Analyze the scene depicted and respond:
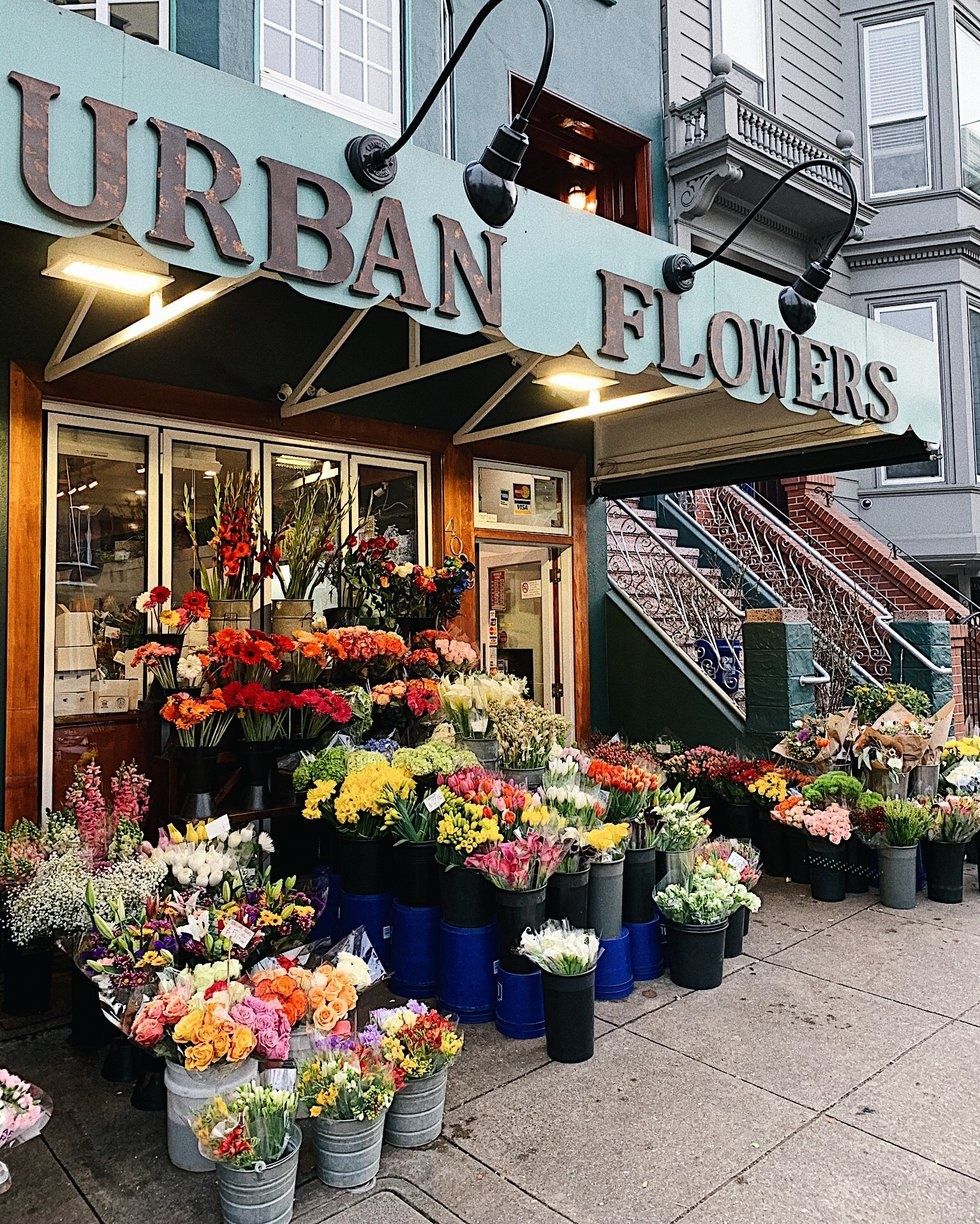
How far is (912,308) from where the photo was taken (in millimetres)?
13758

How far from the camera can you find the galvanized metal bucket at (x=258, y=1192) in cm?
277

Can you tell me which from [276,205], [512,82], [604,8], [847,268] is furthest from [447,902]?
[847,268]

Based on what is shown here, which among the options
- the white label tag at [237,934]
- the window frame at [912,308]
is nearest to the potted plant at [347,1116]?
the white label tag at [237,934]

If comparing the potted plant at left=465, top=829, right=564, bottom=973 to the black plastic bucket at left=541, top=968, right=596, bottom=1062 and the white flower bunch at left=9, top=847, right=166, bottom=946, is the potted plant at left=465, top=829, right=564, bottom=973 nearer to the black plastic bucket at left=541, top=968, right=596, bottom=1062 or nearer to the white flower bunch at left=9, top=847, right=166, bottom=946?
the black plastic bucket at left=541, top=968, right=596, bottom=1062

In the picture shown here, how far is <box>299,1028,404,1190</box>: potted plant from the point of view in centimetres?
302

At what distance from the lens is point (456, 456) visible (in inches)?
311

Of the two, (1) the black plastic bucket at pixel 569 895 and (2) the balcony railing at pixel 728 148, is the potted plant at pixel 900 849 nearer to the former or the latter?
(1) the black plastic bucket at pixel 569 895

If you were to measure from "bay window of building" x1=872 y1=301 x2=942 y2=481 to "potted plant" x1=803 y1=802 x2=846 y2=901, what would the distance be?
29.9 ft

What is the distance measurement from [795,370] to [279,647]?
143 inches

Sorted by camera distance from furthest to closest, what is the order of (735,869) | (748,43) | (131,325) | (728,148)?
(748,43), (728,148), (131,325), (735,869)

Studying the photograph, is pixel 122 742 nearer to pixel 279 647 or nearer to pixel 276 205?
pixel 279 647

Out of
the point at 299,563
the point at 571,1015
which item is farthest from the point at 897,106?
the point at 571,1015

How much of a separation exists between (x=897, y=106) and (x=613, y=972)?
1462 centimetres

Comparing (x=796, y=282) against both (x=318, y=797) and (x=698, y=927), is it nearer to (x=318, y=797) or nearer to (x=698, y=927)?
(x=698, y=927)
